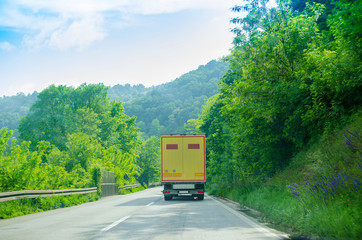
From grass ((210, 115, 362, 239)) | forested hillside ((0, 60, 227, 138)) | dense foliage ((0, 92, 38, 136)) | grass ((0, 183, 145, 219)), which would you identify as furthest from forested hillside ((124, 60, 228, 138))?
grass ((210, 115, 362, 239))

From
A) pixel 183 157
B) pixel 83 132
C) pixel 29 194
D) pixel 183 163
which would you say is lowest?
pixel 29 194

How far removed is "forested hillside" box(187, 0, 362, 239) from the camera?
26.4 feet

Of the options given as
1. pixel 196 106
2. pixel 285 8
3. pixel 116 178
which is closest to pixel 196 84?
pixel 196 106

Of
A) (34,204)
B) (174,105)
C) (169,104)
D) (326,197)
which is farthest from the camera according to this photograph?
(174,105)

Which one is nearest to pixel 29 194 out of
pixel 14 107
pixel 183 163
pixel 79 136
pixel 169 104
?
pixel 183 163

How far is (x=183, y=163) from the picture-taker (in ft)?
70.4

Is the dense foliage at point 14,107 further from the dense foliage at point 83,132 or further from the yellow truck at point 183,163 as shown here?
the yellow truck at point 183,163

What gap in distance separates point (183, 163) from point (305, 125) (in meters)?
8.90

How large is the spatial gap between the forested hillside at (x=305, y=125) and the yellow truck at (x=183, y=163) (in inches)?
94.4

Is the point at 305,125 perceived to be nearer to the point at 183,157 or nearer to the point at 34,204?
the point at 183,157

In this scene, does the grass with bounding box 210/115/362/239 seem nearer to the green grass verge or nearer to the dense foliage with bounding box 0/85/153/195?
the green grass verge

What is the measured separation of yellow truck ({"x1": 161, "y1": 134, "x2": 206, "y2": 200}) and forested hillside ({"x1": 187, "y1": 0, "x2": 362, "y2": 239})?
7.87 feet

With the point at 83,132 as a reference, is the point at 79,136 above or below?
below

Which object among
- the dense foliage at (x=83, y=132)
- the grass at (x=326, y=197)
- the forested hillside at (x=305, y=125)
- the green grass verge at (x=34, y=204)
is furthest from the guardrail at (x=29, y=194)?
the forested hillside at (x=305, y=125)
